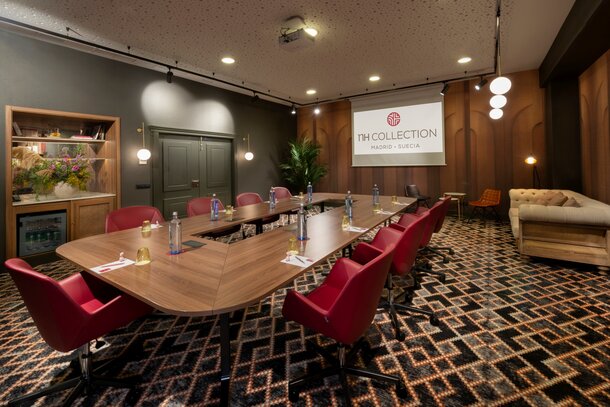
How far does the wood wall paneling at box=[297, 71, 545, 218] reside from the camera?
19.7ft

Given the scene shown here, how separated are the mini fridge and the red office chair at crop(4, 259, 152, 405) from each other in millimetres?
3048

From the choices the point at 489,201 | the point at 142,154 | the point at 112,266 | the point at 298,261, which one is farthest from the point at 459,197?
the point at 112,266

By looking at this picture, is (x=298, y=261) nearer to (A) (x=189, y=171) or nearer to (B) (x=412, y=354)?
(B) (x=412, y=354)

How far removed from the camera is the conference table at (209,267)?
127 centimetres

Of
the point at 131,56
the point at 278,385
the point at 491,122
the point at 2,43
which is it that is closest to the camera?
the point at 278,385

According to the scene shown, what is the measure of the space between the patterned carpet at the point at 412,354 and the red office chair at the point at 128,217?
3.22ft

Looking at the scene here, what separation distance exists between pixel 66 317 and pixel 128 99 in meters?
4.62

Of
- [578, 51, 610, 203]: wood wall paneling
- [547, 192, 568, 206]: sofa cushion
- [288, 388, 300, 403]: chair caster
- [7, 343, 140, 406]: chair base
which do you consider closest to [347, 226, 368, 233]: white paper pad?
[288, 388, 300, 403]: chair caster

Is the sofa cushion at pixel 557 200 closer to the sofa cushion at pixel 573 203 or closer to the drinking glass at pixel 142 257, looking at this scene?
the sofa cushion at pixel 573 203

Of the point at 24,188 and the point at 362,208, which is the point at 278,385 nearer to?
the point at 362,208

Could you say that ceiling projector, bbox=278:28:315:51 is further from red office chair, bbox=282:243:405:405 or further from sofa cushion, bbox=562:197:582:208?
sofa cushion, bbox=562:197:582:208

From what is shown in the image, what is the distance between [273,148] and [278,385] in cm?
702

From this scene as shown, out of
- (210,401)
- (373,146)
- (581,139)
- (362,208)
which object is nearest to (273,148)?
(373,146)

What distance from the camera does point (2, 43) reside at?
3596 mm
